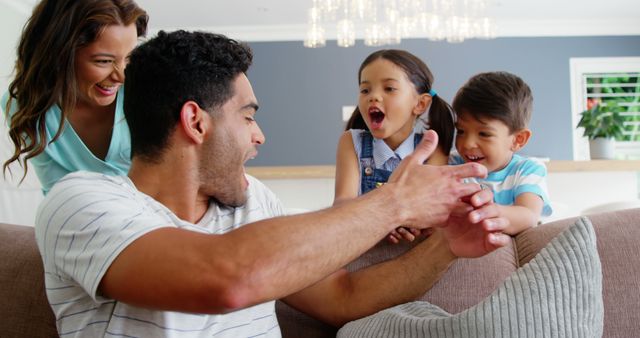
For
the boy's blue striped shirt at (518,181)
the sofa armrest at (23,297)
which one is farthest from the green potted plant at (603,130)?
the sofa armrest at (23,297)

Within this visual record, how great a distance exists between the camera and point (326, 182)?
3982mm

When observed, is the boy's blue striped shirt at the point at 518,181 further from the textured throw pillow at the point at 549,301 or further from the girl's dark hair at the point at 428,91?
the textured throw pillow at the point at 549,301

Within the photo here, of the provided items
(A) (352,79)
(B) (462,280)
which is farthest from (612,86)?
(B) (462,280)

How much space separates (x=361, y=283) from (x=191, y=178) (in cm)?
44

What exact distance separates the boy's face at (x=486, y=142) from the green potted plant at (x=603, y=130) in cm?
277

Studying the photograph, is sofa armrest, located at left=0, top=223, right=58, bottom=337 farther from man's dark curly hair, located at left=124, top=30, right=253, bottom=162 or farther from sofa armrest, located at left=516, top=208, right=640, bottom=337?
sofa armrest, located at left=516, top=208, right=640, bottom=337

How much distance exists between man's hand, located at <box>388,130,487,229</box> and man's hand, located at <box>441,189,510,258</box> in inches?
2.4

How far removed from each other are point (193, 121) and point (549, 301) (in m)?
0.72

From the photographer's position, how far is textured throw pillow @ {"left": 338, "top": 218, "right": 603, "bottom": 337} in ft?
3.44

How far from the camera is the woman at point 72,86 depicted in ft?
5.78

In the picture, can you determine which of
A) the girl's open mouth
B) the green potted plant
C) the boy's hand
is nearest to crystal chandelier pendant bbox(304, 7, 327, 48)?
the green potted plant

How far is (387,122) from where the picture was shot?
1998mm

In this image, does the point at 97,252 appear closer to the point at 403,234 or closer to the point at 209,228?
the point at 209,228

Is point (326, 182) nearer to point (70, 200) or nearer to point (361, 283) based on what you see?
point (361, 283)
